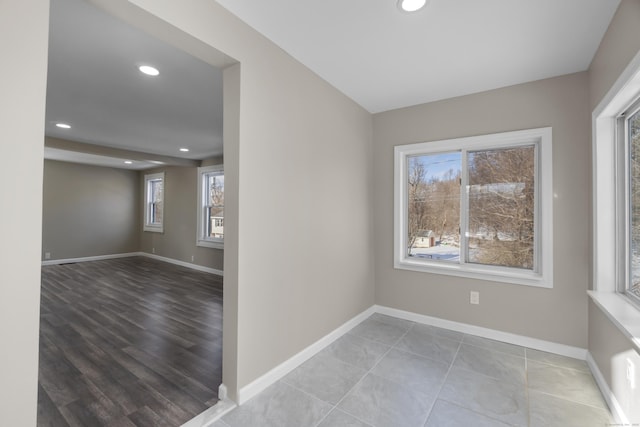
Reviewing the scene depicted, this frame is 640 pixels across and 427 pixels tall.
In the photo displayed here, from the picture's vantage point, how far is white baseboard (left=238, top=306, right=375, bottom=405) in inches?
76.5

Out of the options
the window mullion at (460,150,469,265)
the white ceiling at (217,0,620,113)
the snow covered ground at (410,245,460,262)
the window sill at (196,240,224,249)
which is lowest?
the window sill at (196,240,224,249)

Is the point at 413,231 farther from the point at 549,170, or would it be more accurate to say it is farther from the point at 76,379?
the point at 76,379

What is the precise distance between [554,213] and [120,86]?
4306mm

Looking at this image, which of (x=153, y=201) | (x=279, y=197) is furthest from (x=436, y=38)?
(x=153, y=201)

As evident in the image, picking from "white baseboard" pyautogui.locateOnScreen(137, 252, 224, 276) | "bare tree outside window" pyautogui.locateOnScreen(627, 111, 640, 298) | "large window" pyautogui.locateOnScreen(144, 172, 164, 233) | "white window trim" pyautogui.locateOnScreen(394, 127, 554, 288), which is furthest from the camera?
"large window" pyautogui.locateOnScreen(144, 172, 164, 233)

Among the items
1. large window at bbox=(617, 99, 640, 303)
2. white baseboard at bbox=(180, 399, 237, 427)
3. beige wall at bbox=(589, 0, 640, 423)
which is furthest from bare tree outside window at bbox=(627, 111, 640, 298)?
white baseboard at bbox=(180, 399, 237, 427)

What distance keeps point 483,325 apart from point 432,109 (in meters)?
2.37

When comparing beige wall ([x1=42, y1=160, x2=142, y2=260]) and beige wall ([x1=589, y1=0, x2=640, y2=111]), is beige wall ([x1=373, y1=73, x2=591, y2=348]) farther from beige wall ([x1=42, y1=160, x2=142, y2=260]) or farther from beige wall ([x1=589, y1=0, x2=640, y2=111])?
beige wall ([x1=42, y1=160, x2=142, y2=260])

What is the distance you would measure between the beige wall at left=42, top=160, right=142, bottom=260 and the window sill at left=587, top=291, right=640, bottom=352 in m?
9.37

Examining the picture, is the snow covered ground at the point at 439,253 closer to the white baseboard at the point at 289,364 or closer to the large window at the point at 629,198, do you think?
the white baseboard at the point at 289,364

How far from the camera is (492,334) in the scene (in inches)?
113

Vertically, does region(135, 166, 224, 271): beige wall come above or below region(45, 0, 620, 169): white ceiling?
below

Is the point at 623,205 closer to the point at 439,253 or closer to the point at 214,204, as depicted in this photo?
the point at 439,253

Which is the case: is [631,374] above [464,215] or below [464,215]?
below
